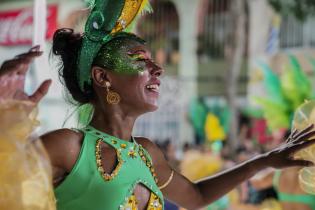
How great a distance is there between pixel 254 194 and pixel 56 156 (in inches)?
190

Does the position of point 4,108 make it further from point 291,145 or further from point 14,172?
point 291,145

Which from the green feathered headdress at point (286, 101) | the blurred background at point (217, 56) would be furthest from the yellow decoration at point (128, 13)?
the blurred background at point (217, 56)

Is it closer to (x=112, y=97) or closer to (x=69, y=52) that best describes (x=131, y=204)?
(x=112, y=97)

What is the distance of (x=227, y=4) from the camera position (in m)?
19.8

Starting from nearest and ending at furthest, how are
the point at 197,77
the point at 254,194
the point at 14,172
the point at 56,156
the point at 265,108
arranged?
the point at 14,172 < the point at 56,156 < the point at 254,194 < the point at 265,108 < the point at 197,77

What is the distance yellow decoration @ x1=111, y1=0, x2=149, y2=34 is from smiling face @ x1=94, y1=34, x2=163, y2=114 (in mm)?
66

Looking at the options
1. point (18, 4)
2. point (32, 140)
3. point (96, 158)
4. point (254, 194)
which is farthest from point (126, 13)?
point (18, 4)

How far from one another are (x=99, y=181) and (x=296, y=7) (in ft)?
44.8

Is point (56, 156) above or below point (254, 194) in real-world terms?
above

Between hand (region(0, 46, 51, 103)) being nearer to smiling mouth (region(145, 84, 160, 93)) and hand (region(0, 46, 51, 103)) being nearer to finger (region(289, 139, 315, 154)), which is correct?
smiling mouth (region(145, 84, 160, 93))

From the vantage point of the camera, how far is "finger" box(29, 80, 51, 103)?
162 cm

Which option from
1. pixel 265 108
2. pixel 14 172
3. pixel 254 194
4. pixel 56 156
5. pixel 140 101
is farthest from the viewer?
pixel 265 108

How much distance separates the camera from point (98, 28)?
211 centimetres

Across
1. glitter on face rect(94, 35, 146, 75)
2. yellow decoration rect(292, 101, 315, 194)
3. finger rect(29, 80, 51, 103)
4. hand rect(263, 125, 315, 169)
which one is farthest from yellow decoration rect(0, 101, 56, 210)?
yellow decoration rect(292, 101, 315, 194)
